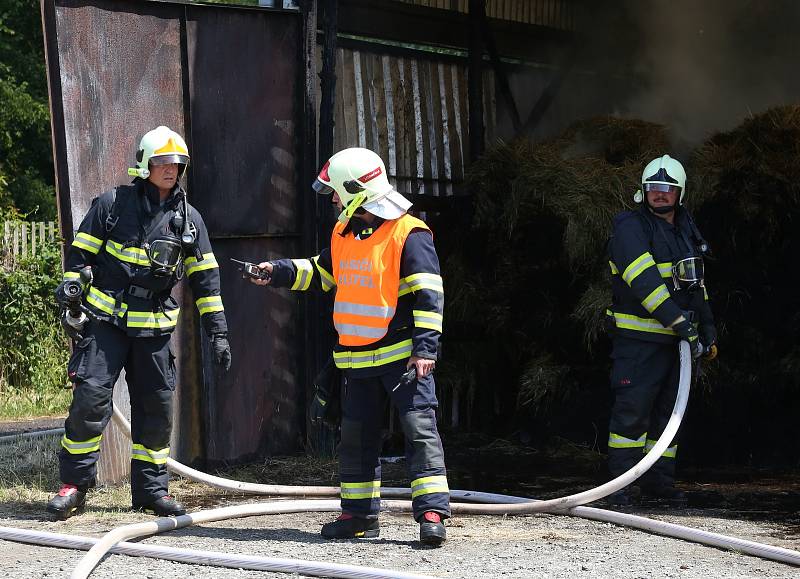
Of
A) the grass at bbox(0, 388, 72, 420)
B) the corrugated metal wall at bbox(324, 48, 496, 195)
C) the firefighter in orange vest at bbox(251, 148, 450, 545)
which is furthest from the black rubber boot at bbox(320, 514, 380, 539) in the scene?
the grass at bbox(0, 388, 72, 420)

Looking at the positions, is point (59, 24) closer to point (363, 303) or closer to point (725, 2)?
point (363, 303)

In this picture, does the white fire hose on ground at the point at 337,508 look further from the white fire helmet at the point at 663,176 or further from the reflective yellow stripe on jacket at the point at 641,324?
the white fire helmet at the point at 663,176

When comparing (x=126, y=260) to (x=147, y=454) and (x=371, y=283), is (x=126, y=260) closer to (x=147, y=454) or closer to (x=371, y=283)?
(x=147, y=454)

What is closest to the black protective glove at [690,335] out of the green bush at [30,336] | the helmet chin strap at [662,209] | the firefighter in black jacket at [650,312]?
the firefighter in black jacket at [650,312]

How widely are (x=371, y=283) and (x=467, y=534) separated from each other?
1.35 metres

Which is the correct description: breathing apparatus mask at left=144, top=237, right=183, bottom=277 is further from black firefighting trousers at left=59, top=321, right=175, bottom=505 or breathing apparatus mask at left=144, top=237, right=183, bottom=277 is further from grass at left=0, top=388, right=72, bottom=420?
grass at left=0, top=388, right=72, bottom=420

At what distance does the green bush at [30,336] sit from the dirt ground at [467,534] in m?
3.79

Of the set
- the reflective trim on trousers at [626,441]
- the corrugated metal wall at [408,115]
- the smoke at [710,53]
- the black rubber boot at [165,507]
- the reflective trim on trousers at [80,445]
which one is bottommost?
the black rubber boot at [165,507]

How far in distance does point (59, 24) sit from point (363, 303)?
2.74 m

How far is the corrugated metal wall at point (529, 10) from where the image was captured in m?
10.4

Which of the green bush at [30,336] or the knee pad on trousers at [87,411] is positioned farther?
the green bush at [30,336]

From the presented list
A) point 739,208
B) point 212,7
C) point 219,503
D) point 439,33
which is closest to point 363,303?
point 219,503

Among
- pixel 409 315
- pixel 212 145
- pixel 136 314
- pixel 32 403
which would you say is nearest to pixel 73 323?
pixel 136 314

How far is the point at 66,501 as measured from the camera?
619 centimetres
